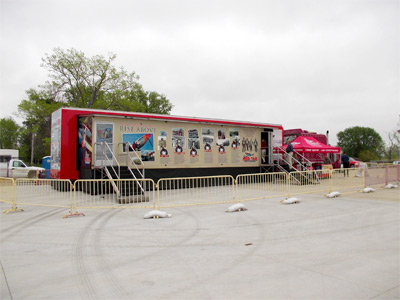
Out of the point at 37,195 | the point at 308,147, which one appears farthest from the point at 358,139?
the point at 37,195

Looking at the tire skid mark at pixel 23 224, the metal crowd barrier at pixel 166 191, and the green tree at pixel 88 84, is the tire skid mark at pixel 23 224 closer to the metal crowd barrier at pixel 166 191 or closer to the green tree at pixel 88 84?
the metal crowd barrier at pixel 166 191

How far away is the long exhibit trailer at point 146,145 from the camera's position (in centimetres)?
1476

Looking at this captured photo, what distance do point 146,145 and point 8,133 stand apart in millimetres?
62665

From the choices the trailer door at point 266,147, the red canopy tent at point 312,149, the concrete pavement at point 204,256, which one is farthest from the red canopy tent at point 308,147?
the concrete pavement at point 204,256

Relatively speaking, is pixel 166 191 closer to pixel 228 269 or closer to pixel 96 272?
pixel 96 272

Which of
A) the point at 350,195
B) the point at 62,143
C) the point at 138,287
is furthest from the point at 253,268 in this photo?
the point at 62,143

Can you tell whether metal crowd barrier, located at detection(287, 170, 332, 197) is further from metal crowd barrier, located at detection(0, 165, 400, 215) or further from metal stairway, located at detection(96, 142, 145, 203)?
metal stairway, located at detection(96, 142, 145, 203)

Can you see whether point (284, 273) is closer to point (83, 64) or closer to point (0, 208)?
point (0, 208)

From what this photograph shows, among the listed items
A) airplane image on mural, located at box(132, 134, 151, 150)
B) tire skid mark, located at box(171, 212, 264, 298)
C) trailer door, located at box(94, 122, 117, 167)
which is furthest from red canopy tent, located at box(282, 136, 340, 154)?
tire skid mark, located at box(171, 212, 264, 298)

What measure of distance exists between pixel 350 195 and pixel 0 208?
1396cm

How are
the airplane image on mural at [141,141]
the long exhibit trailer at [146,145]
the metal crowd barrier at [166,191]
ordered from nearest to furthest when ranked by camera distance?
the metal crowd barrier at [166,191] → the long exhibit trailer at [146,145] → the airplane image on mural at [141,141]

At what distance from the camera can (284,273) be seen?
174 inches

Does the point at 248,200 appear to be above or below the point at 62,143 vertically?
below

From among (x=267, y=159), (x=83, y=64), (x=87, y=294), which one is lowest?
(x=87, y=294)
